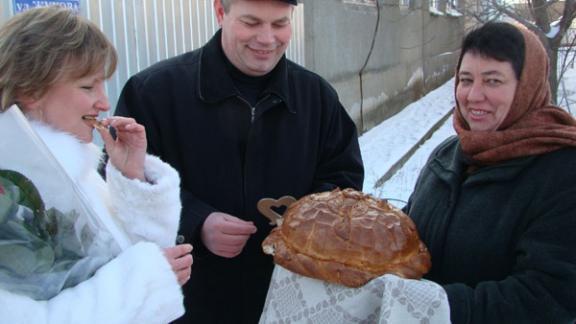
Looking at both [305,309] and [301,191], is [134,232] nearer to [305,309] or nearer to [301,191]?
[305,309]

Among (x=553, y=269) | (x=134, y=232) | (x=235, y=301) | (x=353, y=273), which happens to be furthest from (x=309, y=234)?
(x=235, y=301)

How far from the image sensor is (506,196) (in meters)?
1.88

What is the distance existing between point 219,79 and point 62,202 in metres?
1.04

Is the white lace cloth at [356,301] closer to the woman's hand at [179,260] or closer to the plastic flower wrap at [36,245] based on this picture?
the woman's hand at [179,260]

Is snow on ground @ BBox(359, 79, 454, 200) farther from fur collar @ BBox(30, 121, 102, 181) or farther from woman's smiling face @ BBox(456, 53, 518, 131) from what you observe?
fur collar @ BBox(30, 121, 102, 181)

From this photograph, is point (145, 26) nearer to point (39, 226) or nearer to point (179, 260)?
→ point (179, 260)

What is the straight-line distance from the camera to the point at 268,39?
2359 millimetres

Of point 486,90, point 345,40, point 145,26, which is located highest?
point 145,26

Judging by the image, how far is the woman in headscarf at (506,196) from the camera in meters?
1.70

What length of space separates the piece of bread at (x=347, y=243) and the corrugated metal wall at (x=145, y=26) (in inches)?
85.7

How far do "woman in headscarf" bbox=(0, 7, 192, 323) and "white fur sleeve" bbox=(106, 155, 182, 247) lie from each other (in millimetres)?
44

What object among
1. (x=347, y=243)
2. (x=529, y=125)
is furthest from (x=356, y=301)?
(x=529, y=125)

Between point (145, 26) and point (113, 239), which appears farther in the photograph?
point (145, 26)

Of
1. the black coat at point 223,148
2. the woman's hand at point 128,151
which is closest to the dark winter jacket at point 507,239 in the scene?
the black coat at point 223,148
